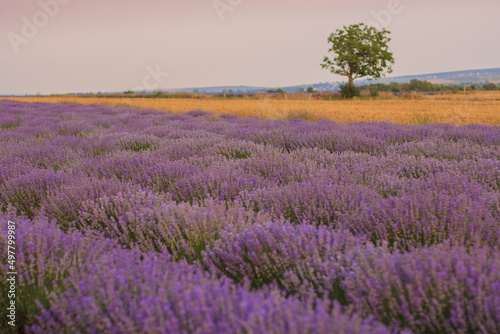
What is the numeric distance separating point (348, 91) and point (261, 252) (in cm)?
3087

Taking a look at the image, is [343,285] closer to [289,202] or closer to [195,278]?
[195,278]

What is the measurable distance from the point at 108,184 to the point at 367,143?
126 inches

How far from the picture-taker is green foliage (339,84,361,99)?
3052cm

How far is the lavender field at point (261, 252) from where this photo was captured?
1.08 meters

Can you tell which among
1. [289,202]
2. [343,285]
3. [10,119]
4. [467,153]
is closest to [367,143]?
[467,153]

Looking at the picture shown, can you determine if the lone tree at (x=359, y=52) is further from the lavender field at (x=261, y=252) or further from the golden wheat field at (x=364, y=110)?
the lavender field at (x=261, y=252)

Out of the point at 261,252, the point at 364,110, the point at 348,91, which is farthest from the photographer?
the point at 348,91

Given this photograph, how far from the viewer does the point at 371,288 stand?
1.26 metres

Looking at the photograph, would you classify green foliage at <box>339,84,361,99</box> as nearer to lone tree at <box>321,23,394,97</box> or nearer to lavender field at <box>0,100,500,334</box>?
lone tree at <box>321,23,394,97</box>

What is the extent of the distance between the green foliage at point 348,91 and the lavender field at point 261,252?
28.2 metres

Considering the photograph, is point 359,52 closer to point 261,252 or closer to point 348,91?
point 348,91

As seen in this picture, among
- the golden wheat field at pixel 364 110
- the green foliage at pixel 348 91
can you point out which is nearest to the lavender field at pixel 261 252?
the golden wheat field at pixel 364 110

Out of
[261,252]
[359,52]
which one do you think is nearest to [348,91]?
[359,52]

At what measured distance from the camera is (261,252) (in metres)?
1.68
